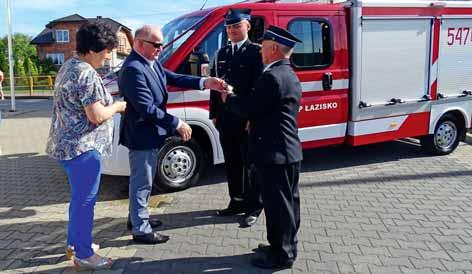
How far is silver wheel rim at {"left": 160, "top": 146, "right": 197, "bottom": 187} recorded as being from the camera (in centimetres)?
535

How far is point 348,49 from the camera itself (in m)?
6.12

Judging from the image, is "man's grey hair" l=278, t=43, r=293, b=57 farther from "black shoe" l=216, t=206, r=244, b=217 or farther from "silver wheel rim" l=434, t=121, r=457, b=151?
"silver wheel rim" l=434, t=121, r=457, b=151

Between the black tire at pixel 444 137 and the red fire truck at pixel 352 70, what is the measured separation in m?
0.02

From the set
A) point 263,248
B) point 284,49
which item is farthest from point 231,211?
point 284,49

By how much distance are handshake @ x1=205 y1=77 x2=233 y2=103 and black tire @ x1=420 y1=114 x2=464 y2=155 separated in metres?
4.53

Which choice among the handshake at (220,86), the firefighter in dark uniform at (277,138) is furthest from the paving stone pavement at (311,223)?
the handshake at (220,86)

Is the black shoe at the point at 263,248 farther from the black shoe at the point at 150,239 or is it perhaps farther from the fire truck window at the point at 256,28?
the fire truck window at the point at 256,28

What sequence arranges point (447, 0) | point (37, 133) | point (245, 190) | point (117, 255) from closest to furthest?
point (117, 255), point (245, 190), point (447, 0), point (37, 133)

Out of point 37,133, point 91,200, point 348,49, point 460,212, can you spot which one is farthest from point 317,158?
point 37,133

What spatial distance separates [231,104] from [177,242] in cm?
145

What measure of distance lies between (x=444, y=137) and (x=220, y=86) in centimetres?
490

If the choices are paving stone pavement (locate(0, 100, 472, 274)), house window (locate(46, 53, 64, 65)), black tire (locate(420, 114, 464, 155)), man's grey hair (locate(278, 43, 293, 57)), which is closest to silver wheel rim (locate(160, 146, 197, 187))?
paving stone pavement (locate(0, 100, 472, 274))

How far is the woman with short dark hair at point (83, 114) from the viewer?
120 inches

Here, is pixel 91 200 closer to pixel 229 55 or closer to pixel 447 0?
pixel 229 55
